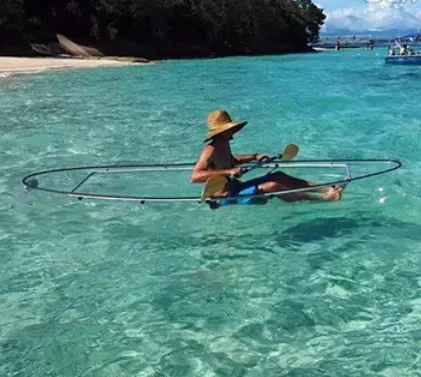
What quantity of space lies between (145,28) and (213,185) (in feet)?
239

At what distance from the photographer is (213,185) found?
7949 mm

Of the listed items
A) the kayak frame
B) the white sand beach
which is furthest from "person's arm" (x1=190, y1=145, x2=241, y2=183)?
the white sand beach

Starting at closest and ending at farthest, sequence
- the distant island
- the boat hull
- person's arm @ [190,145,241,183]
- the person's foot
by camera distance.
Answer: person's arm @ [190,145,241,183] → the person's foot → the boat hull → the distant island

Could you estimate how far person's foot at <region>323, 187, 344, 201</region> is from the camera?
8.64 m

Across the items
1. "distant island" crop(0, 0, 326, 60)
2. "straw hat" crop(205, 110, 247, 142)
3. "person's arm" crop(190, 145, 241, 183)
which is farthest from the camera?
"distant island" crop(0, 0, 326, 60)

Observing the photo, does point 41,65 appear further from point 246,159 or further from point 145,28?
point 246,159

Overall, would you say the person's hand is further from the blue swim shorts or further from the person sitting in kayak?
the blue swim shorts

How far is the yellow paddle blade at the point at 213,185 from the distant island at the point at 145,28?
57303 millimetres

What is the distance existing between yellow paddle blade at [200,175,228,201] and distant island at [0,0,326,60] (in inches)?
2256

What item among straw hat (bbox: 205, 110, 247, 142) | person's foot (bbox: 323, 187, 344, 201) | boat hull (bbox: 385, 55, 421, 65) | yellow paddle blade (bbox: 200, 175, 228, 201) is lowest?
boat hull (bbox: 385, 55, 421, 65)

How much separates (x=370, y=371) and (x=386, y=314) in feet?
3.37

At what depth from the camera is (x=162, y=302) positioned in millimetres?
6824

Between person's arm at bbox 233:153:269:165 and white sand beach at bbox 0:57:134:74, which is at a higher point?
person's arm at bbox 233:153:269:165

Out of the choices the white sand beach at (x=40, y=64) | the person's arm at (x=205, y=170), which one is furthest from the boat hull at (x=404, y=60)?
the person's arm at (x=205, y=170)
